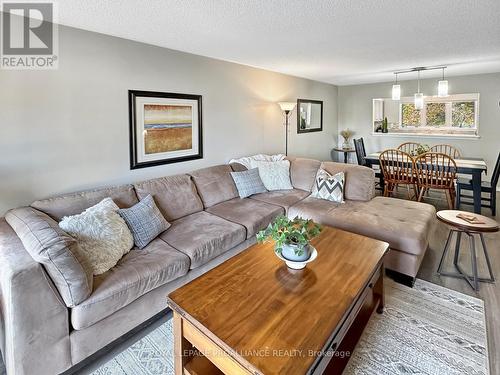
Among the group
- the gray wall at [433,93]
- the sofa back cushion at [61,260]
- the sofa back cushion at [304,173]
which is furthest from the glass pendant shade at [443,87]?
the sofa back cushion at [61,260]

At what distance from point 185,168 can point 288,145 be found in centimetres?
235

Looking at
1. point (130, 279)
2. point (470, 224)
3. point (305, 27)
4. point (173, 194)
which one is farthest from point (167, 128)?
point (470, 224)

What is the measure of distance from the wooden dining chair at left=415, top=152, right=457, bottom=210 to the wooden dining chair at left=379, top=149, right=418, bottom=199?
0.10 meters

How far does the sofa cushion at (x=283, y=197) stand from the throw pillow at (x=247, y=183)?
→ 0.08m

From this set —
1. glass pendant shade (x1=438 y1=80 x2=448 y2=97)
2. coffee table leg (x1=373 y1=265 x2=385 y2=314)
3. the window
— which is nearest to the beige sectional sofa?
coffee table leg (x1=373 y1=265 x2=385 y2=314)

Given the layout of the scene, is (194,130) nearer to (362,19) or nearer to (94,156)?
(94,156)

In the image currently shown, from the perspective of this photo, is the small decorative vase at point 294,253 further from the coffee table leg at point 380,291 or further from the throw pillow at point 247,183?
the throw pillow at point 247,183

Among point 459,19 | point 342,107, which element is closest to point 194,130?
point 459,19

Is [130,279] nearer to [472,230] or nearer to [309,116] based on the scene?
[472,230]

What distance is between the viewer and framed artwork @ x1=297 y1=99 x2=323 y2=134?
211 inches

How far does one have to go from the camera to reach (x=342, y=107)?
22.2 feet

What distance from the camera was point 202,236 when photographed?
2361 millimetres

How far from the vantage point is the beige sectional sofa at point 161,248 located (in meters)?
1.44

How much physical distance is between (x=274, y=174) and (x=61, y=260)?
2732 mm
